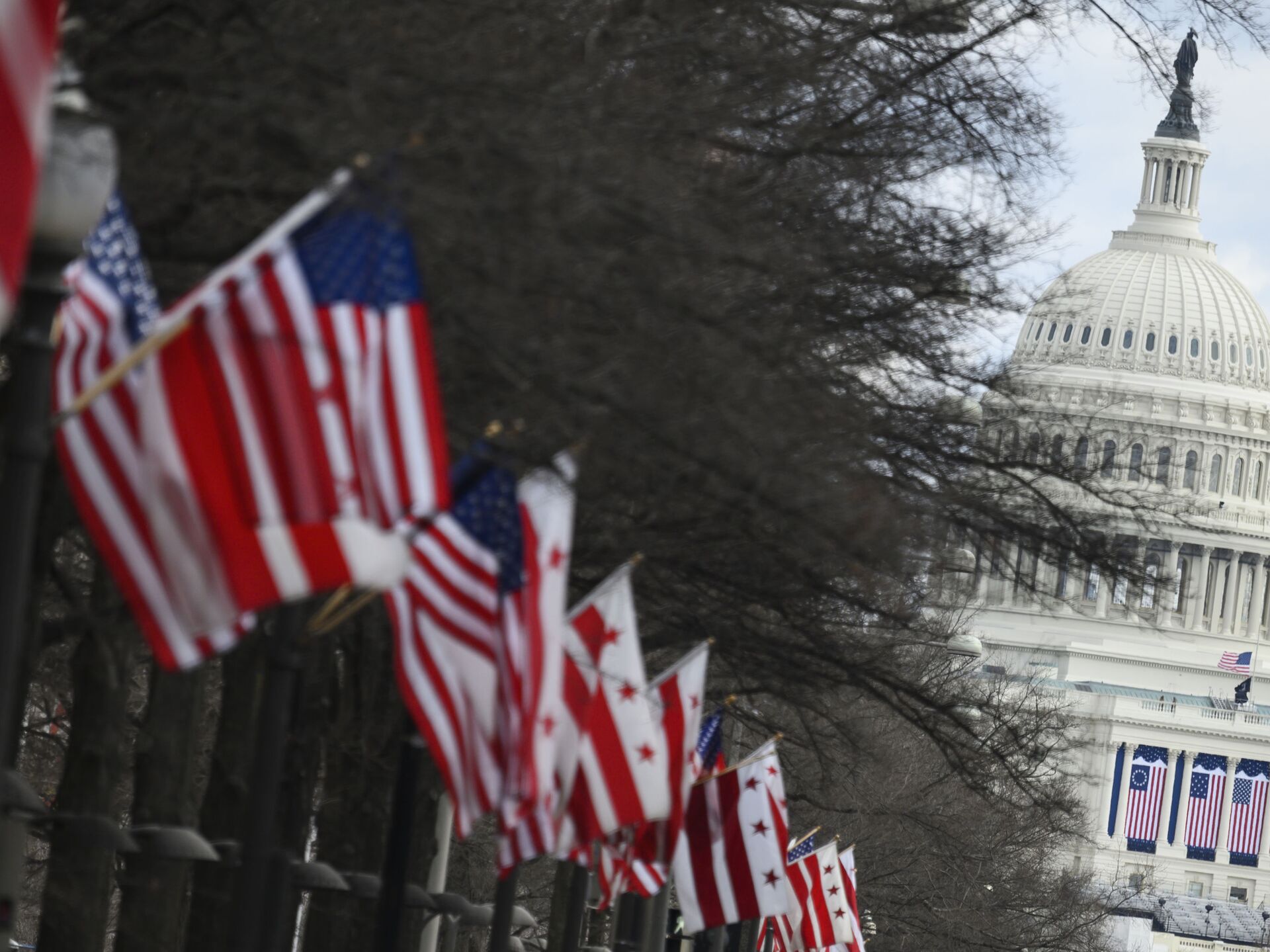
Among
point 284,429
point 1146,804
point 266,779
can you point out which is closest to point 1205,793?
point 1146,804

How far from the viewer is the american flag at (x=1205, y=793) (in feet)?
553

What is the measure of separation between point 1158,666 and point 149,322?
6804 inches

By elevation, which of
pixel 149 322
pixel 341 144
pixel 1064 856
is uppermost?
pixel 1064 856

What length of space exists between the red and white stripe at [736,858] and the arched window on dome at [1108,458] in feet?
10.9

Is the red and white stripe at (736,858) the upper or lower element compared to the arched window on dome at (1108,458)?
lower

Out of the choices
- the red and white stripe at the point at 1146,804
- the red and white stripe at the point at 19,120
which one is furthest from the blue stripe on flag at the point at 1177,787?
the red and white stripe at the point at 19,120

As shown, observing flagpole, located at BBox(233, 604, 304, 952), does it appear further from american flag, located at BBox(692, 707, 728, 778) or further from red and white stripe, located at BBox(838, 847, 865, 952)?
red and white stripe, located at BBox(838, 847, 865, 952)

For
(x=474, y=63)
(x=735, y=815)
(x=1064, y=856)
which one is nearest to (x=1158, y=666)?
(x=1064, y=856)

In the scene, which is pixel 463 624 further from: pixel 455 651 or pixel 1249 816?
pixel 1249 816

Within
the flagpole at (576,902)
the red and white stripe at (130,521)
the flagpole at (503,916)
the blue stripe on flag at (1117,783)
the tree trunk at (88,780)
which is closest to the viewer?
the red and white stripe at (130,521)

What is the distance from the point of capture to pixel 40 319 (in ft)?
31.3

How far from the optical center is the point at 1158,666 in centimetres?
17988

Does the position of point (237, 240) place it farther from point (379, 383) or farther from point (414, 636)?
point (379, 383)

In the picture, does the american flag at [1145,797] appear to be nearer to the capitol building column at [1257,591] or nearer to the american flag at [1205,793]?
the american flag at [1205,793]
